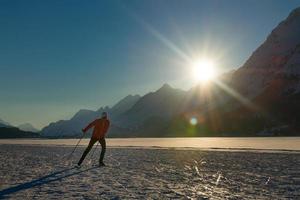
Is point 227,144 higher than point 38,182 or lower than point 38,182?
higher

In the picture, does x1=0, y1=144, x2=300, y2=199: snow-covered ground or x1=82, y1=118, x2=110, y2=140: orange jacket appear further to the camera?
x1=82, y1=118, x2=110, y2=140: orange jacket

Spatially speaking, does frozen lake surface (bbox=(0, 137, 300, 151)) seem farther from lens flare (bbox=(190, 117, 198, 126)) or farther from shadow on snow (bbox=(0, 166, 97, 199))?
lens flare (bbox=(190, 117, 198, 126))

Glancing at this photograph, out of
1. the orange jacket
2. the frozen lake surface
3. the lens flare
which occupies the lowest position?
the orange jacket

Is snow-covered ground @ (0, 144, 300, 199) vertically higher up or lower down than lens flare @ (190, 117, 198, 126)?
lower down

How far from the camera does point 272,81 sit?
18488 centimetres

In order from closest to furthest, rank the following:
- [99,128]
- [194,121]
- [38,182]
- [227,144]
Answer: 1. [38,182]
2. [99,128]
3. [227,144]
4. [194,121]

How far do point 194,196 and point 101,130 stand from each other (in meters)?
11.0

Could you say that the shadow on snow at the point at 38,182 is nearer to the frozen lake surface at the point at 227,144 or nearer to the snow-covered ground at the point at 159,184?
the snow-covered ground at the point at 159,184

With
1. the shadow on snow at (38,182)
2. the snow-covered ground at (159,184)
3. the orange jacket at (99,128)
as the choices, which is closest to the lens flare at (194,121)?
the orange jacket at (99,128)

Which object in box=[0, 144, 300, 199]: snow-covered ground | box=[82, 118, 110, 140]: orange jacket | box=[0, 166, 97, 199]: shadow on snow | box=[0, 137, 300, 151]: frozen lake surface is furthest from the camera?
box=[0, 137, 300, 151]: frozen lake surface

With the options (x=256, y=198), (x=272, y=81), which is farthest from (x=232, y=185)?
(x=272, y=81)

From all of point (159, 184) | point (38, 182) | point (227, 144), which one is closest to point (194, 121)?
point (227, 144)

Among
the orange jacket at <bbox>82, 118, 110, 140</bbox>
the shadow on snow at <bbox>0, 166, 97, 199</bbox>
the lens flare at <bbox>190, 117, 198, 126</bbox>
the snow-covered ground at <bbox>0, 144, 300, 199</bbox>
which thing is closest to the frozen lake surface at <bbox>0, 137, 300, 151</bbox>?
the orange jacket at <bbox>82, 118, 110, 140</bbox>

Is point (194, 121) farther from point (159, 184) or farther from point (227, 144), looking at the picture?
point (159, 184)
